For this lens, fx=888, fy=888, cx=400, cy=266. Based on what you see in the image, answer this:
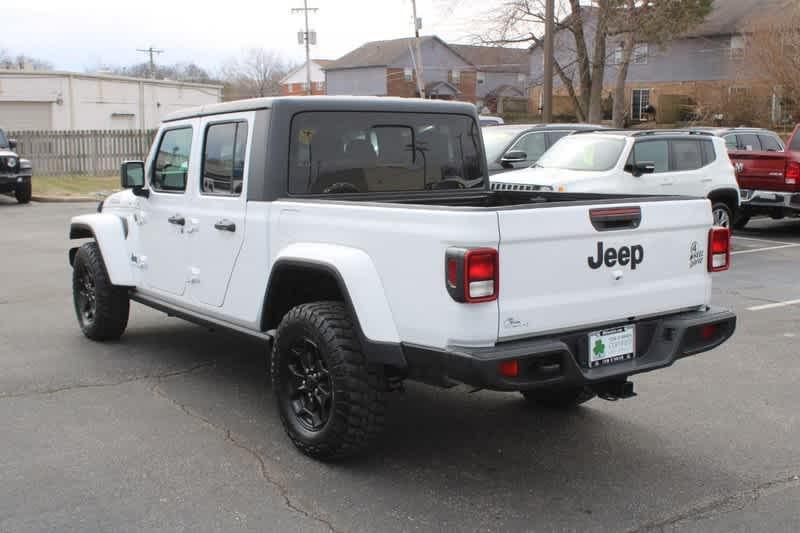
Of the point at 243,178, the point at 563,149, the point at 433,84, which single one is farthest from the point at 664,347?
the point at 433,84

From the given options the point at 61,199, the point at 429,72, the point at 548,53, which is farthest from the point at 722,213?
the point at 429,72

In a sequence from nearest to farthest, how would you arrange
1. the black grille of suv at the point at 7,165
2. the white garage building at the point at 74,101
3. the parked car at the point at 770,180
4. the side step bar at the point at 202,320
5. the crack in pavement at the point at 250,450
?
the crack in pavement at the point at 250,450 < the side step bar at the point at 202,320 < the parked car at the point at 770,180 < the black grille of suv at the point at 7,165 < the white garage building at the point at 74,101

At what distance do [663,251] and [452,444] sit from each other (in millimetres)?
1612

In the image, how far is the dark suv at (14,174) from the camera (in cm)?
2084

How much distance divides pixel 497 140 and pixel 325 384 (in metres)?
10.4

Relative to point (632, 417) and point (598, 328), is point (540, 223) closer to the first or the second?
point (598, 328)

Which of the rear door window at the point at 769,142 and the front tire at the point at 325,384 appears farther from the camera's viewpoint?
the rear door window at the point at 769,142

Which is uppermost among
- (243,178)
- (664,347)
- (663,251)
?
(243,178)

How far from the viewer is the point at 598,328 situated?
436 centimetres

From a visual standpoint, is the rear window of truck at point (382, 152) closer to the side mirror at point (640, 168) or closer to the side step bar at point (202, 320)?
the side step bar at point (202, 320)

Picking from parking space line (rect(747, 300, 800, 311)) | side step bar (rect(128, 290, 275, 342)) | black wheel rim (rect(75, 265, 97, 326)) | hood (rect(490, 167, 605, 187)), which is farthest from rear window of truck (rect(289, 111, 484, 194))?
hood (rect(490, 167, 605, 187))

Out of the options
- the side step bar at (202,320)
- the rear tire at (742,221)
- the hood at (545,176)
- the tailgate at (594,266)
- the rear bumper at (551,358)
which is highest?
the hood at (545,176)

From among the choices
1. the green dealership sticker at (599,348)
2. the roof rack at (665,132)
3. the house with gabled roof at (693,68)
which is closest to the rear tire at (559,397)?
the green dealership sticker at (599,348)

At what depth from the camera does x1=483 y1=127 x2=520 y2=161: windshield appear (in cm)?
1420
